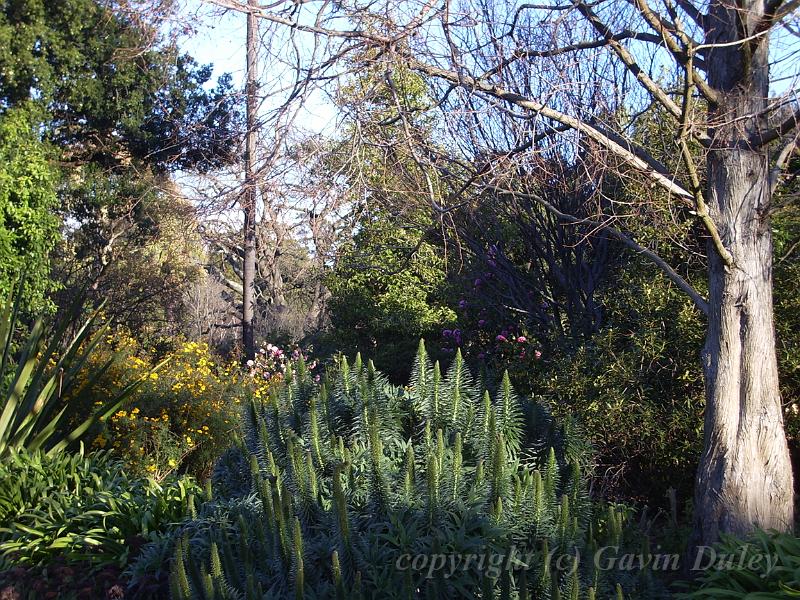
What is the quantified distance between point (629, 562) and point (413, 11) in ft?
10.9

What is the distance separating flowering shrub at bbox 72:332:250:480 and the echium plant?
7.44 ft

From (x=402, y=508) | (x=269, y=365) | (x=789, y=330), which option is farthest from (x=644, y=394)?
(x=269, y=365)

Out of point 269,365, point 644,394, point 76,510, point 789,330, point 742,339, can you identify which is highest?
point 269,365

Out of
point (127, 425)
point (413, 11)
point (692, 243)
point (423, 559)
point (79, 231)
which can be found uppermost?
point (79, 231)

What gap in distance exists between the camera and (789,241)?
6430 mm

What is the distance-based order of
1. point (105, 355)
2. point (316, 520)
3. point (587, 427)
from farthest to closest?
point (105, 355) → point (587, 427) → point (316, 520)

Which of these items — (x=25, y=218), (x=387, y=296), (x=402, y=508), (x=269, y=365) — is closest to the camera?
(x=402, y=508)

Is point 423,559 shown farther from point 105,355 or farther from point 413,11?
point 105,355

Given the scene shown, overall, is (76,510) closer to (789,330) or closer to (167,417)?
(167,417)

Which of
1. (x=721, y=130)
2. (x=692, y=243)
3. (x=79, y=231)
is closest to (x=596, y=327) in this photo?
(x=692, y=243)

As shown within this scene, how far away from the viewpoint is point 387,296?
11.0m

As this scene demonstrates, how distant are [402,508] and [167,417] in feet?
14.9

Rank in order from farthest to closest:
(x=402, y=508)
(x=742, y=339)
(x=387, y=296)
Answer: (x=387, y=296) → (x=742, y=339) → (x=402, y=508)

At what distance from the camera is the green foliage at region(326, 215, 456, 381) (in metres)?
10.7
